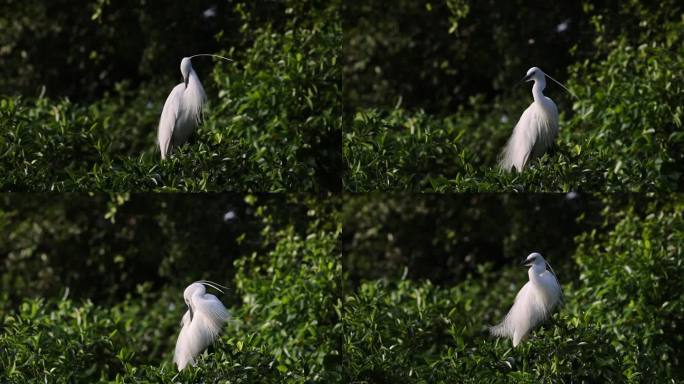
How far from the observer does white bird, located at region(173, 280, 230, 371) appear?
9.36ft

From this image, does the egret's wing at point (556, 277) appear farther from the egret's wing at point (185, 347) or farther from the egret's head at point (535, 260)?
the egret's wing at point (185, 347)

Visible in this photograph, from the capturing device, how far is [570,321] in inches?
115

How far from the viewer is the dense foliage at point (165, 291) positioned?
114 inches

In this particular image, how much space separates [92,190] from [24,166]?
0.21m

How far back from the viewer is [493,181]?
2.95 meters

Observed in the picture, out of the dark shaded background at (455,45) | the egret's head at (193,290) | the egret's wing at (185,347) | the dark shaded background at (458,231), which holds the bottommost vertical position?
the egret's wing at (185,347)

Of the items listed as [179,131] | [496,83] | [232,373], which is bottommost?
[232,373]

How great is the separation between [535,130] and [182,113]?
1.08 meters

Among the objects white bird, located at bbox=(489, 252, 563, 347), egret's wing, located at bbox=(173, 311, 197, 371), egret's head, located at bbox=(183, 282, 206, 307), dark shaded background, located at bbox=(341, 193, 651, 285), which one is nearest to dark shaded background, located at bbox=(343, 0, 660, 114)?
dark shaded background, located at bbox=(341, 193, 651, 285)

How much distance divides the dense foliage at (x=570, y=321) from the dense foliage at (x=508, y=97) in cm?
19

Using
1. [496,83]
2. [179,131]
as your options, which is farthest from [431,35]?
[179,131]

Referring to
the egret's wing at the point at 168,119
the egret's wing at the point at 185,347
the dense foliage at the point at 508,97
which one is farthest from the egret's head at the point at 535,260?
the egret's wing at the point at 168,119

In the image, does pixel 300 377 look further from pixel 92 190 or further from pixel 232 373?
pixel 92 190

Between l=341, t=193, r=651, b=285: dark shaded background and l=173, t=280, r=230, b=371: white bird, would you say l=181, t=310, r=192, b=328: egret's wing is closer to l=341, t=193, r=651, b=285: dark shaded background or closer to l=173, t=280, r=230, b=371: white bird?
l=173, t=280, r=230, b=371: white bird
